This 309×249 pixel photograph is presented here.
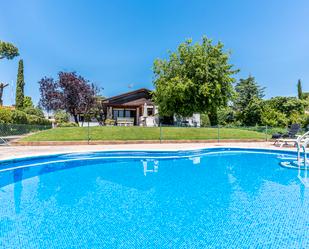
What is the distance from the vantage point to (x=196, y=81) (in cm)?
2519

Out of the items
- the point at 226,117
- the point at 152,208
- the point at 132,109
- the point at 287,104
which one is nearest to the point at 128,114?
the point at 132,109

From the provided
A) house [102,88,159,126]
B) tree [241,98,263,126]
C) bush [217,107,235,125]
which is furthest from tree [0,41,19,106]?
tree [241,98,263,126]

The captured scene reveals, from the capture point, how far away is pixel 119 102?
31.9m

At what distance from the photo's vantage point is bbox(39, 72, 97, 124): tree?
26.9m

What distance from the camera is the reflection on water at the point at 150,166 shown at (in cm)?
860

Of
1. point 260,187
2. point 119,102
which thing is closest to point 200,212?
point 260,187

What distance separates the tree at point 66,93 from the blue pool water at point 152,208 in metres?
19.4

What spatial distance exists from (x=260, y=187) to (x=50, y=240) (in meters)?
5.40

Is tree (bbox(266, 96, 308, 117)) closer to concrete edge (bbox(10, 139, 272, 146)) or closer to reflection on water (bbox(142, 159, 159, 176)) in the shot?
concrete edge (bbox(10, 139, 272, 146))

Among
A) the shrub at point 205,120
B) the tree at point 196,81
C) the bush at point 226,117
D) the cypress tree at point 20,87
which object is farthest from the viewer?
the bush at point 226,117

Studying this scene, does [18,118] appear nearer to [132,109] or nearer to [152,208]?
[132,109]

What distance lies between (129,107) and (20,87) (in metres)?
21.3

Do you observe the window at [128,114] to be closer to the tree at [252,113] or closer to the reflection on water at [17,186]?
the tree at [252,113]

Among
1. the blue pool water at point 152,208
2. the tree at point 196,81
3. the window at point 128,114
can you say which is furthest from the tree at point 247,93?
the blue pool water at point 152,208
